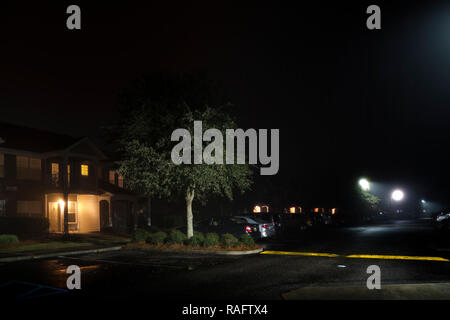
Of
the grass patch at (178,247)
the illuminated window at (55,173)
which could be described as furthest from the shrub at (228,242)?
the illuminated window at (55,173)

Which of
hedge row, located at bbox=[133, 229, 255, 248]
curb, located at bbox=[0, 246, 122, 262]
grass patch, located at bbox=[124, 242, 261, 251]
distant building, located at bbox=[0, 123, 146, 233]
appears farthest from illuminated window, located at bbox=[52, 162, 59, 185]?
hedge row, located at bbox=[133, 229, 255, 248]

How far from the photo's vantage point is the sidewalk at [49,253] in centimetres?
1599

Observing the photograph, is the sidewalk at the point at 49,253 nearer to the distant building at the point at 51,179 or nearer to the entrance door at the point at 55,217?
the distant building at the point at 51,179

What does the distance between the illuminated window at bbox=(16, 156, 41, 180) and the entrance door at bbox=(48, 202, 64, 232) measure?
2274mm

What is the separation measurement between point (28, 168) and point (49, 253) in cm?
1297

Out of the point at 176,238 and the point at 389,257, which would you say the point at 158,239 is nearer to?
the point at 176,238

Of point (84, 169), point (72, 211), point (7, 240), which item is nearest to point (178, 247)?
point (7, 240)

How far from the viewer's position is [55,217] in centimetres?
2911

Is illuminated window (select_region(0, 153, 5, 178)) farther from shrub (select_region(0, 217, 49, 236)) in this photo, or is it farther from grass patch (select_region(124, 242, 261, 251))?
grass patch (select_region(124, 242, 261, 251))

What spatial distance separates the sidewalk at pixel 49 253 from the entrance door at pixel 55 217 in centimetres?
1066

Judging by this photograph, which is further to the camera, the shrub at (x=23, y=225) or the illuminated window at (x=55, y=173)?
the illuminated window at (x=55, y=173)

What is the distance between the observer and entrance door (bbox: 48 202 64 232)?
2873cm

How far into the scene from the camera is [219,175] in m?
18.5

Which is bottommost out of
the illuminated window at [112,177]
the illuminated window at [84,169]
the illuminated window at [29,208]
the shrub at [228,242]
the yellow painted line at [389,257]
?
the yellow painted line at [389,257]
